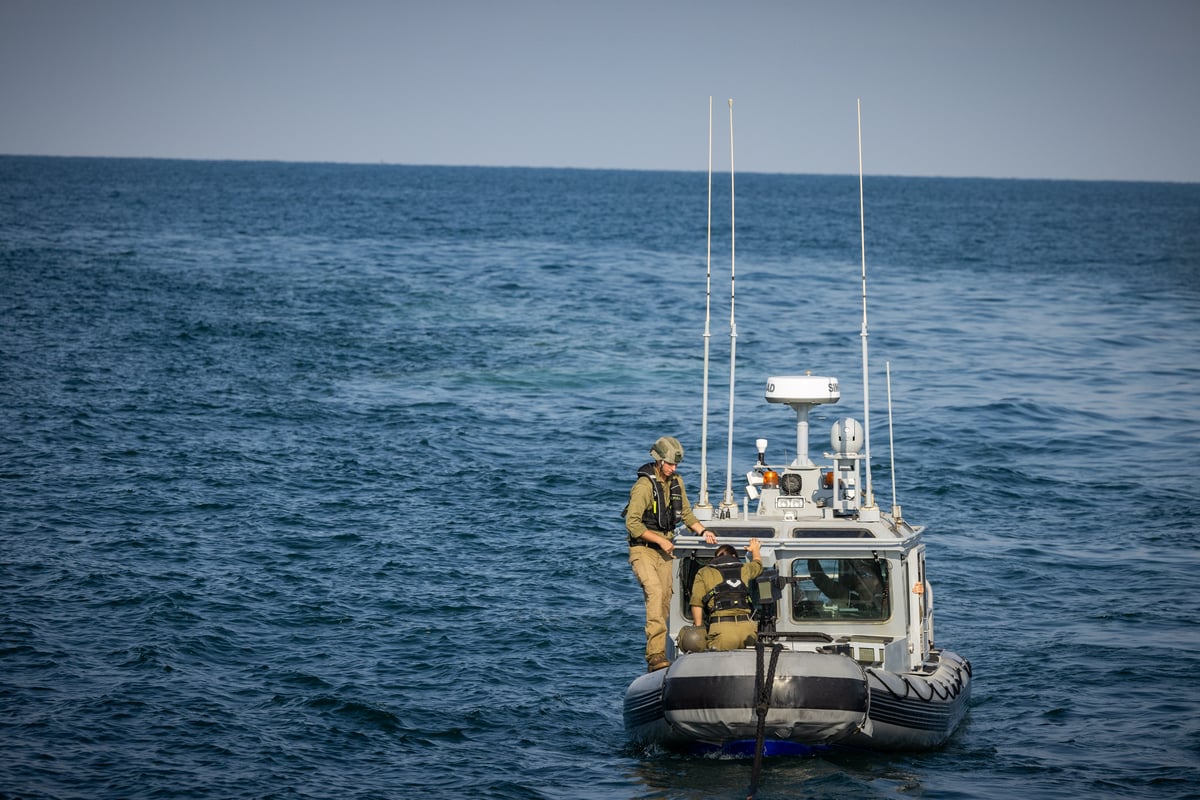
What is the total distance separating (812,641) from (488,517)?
39.2ft

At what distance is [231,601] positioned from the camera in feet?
63.9

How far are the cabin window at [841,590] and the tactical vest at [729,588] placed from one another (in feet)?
2.96

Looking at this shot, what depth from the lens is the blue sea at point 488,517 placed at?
14266mm

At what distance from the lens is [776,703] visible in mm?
11781

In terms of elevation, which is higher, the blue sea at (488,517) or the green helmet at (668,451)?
the green helmet at (668,451)

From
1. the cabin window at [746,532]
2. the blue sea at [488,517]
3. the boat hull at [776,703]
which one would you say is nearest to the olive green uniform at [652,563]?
the cabin window at [746,532]

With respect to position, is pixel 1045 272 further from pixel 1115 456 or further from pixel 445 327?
pixel 1115 456

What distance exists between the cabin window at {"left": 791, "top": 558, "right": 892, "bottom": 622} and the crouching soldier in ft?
2.70

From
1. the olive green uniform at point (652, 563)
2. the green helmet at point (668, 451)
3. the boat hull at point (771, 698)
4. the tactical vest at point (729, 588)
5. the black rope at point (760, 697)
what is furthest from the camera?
the green helmet at point (668, 451)

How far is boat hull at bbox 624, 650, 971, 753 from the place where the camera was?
1180 cm

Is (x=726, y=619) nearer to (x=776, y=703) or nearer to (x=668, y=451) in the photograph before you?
(x=776, y=703)

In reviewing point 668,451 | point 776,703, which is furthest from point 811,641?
point 668,451

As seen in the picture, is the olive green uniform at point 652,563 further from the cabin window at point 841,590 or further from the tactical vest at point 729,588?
the cabin window at point 841,590

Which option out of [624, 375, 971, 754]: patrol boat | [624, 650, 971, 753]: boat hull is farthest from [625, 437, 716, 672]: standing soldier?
[624, 650, 971, 753]: boat hull
